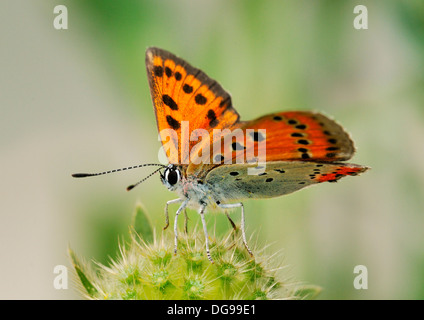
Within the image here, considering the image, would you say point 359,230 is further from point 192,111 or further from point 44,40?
point 44,40

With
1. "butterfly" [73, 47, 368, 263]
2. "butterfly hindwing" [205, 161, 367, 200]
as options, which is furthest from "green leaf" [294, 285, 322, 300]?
"butterfly hindwing" [205, 161, 367, 200]

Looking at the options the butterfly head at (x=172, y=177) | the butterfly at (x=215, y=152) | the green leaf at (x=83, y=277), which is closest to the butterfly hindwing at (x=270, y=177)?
the butterfly at (x=215, y=152)

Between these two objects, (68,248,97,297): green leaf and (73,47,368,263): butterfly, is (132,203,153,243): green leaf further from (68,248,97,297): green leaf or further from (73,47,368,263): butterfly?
(68,248,97,297): green leaf

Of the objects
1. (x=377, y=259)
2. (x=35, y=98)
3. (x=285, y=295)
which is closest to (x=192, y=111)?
(x=285, y=295)

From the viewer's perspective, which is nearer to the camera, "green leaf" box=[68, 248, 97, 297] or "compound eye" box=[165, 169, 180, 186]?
"green leaf" box=[68, 248, 97, 297]

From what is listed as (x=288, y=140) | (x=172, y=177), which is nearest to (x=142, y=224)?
(x=172, y=177)

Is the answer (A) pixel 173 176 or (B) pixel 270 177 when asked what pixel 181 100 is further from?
(B) pixel 270 177
